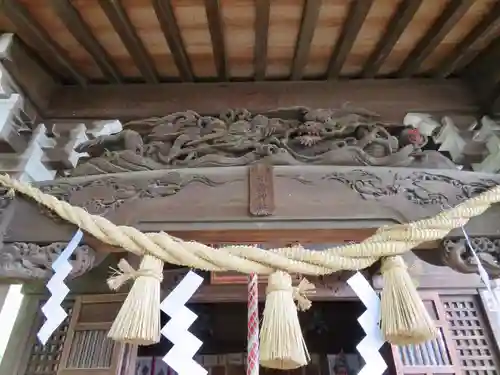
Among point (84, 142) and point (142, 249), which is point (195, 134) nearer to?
point (84, 142)

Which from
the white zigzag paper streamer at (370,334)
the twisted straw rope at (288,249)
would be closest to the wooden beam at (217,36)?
the twisted straw rope at (288,249)

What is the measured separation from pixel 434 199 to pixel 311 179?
1.42 feet

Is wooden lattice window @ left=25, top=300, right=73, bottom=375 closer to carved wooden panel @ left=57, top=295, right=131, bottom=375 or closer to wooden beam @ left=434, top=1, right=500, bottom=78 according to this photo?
carved wooden panel @ left=57, top=295, right=131, bottom=375

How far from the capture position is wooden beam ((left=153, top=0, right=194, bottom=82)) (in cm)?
155

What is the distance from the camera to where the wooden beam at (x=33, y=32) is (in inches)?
60.9

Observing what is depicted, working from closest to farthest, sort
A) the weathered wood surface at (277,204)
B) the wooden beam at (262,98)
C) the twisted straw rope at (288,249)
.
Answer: the twisted straw rope at (288,249)
the weathered wood surface at (277,204)
the wooden beam at (262,98)

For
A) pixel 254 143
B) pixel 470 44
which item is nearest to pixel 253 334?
pixel 254 143

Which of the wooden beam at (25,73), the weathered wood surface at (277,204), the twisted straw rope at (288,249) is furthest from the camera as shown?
the wooden beam at (25,73)

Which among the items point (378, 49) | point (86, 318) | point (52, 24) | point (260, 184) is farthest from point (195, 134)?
point (86, 318)

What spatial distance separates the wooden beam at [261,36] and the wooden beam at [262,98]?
0.09 meters

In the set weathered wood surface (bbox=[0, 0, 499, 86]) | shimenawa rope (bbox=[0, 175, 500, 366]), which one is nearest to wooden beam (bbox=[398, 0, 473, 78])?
weathered wood surface (bbox=[0, 0, 499, 86])

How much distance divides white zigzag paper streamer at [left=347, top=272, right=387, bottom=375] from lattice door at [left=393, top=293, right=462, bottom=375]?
0.91 m

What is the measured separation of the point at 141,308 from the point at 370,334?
696 millimetres

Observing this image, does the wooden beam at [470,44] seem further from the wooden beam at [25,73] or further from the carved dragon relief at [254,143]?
the wooden beam at [25,73]
